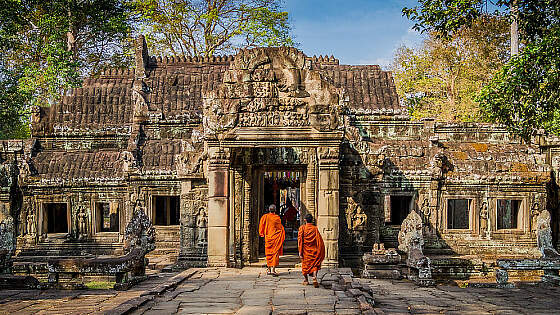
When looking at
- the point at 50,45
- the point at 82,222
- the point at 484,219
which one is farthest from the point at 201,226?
the point at 50,45

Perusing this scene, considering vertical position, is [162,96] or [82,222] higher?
[162,96]

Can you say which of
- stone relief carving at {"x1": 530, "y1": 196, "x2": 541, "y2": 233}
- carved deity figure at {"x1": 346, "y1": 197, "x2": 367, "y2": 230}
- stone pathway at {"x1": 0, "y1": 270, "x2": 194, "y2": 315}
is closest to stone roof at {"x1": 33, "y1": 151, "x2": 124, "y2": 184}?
stone pathway at {"x1": 0, "y1": 270, "x2": 194, "y2": 315}

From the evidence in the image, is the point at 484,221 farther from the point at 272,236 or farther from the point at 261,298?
the point at 261,298

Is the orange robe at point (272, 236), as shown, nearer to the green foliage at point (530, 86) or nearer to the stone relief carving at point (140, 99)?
the green foliage at point (530, 86)

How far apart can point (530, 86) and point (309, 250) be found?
4.84 meters

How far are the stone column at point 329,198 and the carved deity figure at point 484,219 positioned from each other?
21.5 ft

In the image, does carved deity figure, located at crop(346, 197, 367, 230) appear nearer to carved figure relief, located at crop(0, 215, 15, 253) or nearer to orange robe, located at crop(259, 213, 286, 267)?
orange robe, located at crop(259, 213, 286, 267)

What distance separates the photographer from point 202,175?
569 inches

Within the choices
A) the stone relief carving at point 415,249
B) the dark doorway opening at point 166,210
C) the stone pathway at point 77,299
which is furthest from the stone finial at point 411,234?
the dark doorway opening at point 166,210

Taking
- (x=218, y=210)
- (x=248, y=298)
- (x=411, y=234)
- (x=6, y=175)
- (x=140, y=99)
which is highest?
(x=140, y=99)

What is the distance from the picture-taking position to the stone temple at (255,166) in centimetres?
1279

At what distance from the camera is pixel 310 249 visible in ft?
35.1

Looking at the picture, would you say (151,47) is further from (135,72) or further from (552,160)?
(552,160)

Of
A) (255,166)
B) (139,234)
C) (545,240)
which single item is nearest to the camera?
(139,234)
